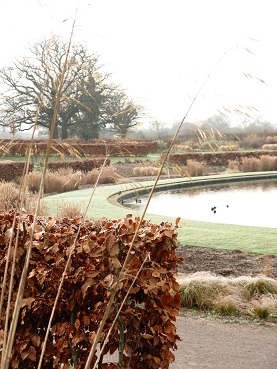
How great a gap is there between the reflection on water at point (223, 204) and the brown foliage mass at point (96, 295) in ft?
27.9

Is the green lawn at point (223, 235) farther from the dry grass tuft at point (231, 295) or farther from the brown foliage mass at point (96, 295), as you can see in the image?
the brown foliage mass at point (96, 295)

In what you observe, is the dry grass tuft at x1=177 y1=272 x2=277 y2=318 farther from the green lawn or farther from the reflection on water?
the reflection on water

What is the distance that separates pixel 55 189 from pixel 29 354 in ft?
43.6

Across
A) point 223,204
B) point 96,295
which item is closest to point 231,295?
point 96,295

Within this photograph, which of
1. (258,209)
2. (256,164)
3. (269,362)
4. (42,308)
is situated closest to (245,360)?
(269,362)

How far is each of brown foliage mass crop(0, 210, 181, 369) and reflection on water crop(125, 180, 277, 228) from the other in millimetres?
8516

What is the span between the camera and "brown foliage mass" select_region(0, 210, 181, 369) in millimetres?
3215

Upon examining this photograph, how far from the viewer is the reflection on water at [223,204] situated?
1241cm

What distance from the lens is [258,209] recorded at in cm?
1340

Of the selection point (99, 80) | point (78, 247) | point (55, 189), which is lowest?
point (55, 189)

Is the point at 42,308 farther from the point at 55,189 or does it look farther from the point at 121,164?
the point at 121,164

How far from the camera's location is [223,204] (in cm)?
1432

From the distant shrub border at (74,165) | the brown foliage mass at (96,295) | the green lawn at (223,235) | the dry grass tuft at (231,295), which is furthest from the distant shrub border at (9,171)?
the brown foliage mass at (96,295)

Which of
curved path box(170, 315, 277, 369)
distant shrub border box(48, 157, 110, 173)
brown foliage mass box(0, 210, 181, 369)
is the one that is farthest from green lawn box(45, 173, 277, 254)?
distant shrub border box(48, 157, 110, 173)
